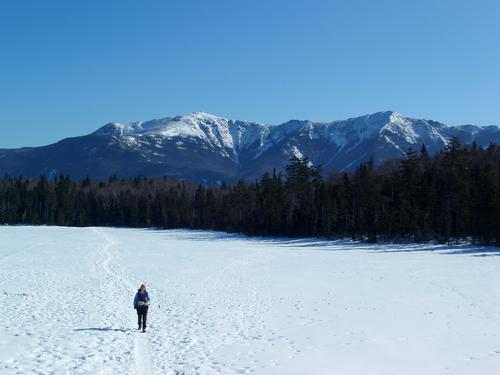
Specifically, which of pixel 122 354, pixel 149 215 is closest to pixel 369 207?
pixel 122 354

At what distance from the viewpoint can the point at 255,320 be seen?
889 inches

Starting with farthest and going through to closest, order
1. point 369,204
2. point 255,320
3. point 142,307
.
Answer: point 369,204 → point 255,320 → point 142,307

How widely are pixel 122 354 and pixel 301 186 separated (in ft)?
301

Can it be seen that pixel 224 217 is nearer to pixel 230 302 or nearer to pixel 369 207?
pixel 369 207

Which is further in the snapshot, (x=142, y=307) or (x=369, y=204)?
(x=369, y=204)

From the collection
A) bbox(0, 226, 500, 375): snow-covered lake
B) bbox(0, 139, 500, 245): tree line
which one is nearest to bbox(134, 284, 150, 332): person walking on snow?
bbox(0, 226, 500, 375): snow-covered lake

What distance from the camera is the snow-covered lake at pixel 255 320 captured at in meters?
15.5

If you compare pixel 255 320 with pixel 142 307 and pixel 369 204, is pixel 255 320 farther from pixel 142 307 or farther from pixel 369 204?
pixel 369 204

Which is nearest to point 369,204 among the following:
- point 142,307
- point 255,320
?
point 255,320

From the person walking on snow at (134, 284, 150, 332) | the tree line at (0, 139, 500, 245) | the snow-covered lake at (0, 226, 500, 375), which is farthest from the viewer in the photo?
the tree line at (0, 139, 500, 245)

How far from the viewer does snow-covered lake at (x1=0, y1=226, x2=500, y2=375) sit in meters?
15.5

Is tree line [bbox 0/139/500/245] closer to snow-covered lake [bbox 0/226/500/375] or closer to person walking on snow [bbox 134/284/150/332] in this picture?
snow-covered lake [bbox 0/226/500/375]

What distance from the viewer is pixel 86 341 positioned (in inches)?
709

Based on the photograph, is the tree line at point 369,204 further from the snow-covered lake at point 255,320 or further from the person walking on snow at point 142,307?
the person walking on snow at point 142,307
